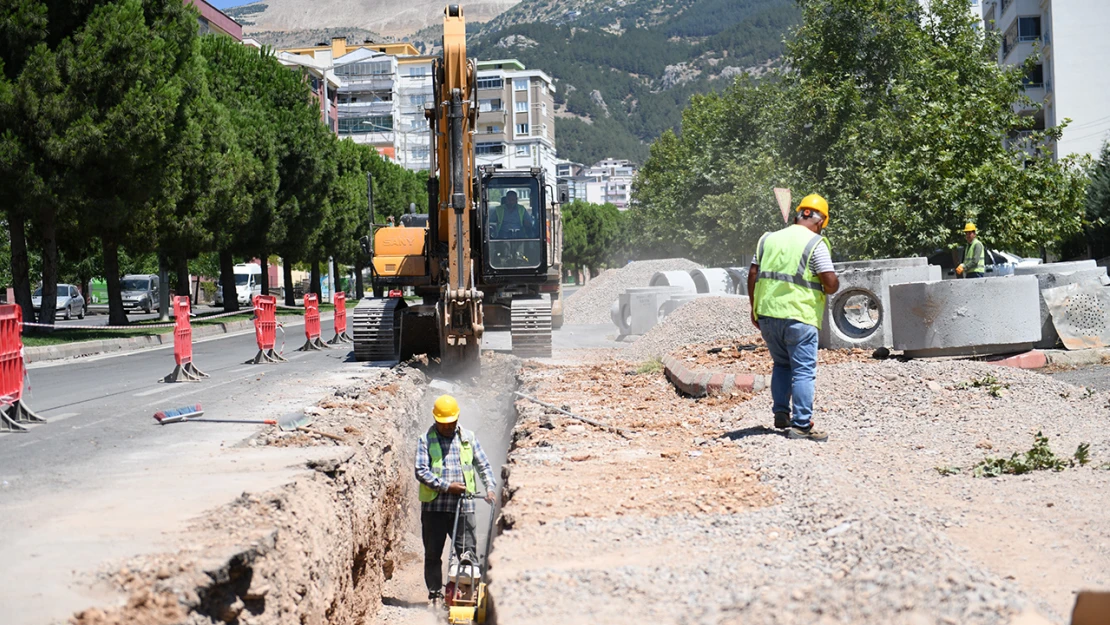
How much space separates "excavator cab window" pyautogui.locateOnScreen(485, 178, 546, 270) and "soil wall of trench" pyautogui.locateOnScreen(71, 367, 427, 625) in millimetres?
6239

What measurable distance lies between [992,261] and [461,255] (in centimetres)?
1129

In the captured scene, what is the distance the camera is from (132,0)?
26.7m

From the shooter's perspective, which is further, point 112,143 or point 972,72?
point 972,72

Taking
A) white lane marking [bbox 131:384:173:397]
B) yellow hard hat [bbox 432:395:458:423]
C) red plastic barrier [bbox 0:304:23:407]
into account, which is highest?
red plastic barrier [bbox 0:304:23:407]

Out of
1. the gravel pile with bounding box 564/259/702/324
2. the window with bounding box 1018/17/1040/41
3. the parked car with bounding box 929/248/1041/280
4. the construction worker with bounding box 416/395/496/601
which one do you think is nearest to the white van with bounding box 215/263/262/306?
the gravel pile with bounding box 564/259/702/324

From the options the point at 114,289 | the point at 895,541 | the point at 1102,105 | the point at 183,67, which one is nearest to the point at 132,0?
the point at 183,67

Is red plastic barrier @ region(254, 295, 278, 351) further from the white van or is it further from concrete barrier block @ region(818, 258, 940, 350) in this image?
the white van

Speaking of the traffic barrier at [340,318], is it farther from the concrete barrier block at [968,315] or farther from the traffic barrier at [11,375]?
the concrete barrier block at [968,315]

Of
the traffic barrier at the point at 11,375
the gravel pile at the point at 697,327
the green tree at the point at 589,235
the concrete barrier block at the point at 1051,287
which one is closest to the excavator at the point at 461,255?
the gravel pile at the point at 697,327

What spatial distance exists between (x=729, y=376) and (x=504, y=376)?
4.90 meters

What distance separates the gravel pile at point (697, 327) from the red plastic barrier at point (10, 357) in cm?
983

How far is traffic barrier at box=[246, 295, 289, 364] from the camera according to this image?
59.7 feet

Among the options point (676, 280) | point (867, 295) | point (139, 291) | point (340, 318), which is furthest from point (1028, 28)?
point (867, 295)

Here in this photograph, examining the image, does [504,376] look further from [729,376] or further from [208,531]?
[208,531]
